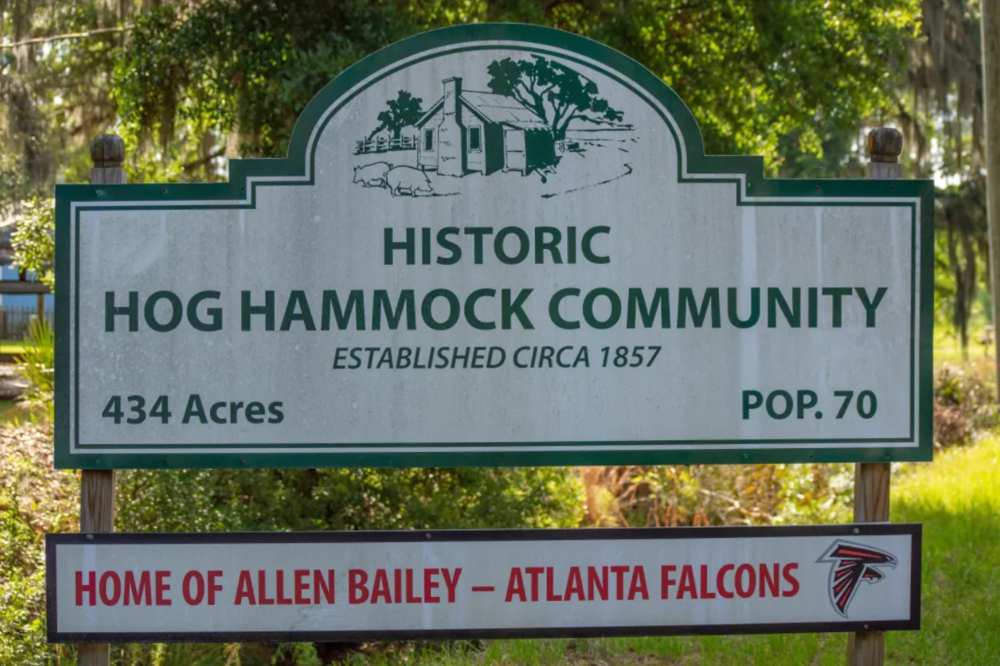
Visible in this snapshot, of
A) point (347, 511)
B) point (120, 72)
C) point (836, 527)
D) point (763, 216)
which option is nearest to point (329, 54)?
point (120, 72)

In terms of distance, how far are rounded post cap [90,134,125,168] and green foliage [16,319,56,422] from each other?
15.3 feet

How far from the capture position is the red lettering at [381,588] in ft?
12.5

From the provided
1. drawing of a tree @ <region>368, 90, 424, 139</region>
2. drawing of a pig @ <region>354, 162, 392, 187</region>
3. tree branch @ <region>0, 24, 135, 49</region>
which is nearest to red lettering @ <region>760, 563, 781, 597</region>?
A: drawing of a pig @ <region>354, 162, 392, 187</region>

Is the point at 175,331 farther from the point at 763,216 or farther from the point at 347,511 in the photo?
the point at 347,511

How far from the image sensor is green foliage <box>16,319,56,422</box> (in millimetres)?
8211

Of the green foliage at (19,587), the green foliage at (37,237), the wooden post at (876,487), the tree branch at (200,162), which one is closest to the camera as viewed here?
the wooden post at (876,487)

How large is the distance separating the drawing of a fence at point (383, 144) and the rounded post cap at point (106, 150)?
3.01 feet

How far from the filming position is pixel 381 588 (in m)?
3.82

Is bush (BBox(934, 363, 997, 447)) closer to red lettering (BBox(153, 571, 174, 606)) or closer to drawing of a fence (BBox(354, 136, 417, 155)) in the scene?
drawing of a fence (BBox(354, 136, 417, 155))

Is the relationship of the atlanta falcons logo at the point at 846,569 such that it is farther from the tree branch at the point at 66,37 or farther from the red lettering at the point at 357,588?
the tree branch at the point at 66,37

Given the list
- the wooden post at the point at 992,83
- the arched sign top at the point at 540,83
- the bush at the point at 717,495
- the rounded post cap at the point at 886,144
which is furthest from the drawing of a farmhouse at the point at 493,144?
the wooden post at the point at 992,83

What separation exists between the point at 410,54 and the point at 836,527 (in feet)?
8.07

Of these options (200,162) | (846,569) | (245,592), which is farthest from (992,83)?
(245,592)

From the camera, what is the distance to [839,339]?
388 cm
